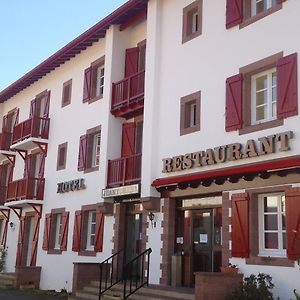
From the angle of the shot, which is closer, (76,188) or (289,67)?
(289,67)

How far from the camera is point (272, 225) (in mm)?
12367

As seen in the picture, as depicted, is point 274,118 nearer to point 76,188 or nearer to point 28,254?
point 76,188

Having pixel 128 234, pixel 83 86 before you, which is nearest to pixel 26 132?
pixel 83 86

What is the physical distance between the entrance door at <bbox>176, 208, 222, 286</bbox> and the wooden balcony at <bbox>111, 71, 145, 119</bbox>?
437 cm

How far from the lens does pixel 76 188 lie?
20.3 m

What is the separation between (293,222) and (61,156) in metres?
13.2

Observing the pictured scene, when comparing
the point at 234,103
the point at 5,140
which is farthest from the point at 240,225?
the point at 5,140

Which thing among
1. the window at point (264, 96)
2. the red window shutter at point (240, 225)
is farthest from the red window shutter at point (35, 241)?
the window at point (264, 96)

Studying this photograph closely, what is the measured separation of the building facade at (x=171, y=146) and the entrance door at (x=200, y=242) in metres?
0.04

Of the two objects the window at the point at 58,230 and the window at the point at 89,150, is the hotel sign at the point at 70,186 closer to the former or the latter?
the window at the point at 89,150

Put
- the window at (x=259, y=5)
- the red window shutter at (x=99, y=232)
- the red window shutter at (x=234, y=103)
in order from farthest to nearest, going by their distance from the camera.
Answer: the red window shutter at (x=99, y=232) < the window at (x=259, y=5) < the red window shutter at (x=234, y=103)

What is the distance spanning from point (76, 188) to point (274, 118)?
32.5ft

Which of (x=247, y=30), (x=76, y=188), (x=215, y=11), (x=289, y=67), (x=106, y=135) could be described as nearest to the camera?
(x=289, y=67)

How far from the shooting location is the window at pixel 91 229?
19.6 m
